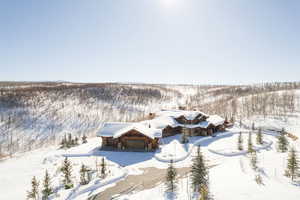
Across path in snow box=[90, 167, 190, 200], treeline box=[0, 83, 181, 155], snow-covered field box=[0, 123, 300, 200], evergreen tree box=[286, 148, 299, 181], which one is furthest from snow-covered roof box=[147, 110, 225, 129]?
treeline box=[0, 83, 181, 155]

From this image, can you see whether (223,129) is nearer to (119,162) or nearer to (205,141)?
(205,141)

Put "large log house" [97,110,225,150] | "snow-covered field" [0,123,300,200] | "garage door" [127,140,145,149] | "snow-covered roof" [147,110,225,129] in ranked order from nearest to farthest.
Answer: "snow-covered field" [0,123,300,200]
"large log house" [97,110,225,150]
"garage door" [127,140,145,149]
"snow-covered roof" [147,110,225,129]

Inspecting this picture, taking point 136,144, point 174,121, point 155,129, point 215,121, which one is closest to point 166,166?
point 136,144

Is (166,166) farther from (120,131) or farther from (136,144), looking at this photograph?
(120,131)

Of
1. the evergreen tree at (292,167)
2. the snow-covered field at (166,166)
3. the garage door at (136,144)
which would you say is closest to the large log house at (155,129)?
the garage door at (136,144)

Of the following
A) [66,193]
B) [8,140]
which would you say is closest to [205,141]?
[66,193]

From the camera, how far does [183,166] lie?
19.5 metres

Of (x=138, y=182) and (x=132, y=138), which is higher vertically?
(x=132, y=138)

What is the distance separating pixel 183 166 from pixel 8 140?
56997 millimetres

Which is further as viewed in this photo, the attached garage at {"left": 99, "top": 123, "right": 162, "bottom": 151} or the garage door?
the garage door

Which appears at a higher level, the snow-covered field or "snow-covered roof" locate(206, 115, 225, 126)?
"snow-covered roof" locate(206, 115, 225, 126)

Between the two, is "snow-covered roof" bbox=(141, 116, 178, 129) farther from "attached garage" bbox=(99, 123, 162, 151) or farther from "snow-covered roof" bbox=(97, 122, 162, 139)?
"attached garage" bbox=(99, 123, 162, 151)

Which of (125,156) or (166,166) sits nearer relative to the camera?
(166,166)

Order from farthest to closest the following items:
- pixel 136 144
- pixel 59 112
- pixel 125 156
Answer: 1. pixel 59 112
2. pixel 136 144
3. pixel 125 156
